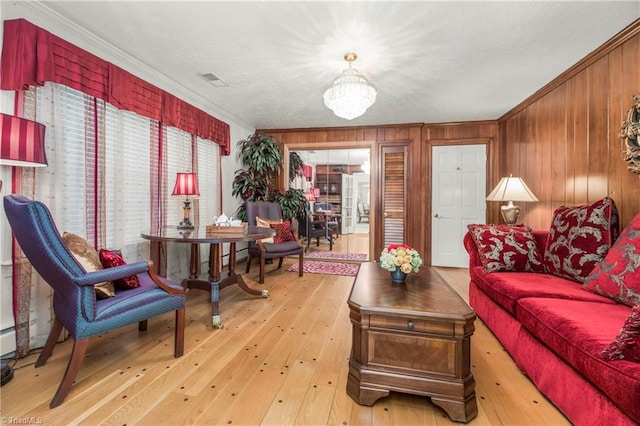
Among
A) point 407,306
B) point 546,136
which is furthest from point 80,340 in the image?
point 546,136

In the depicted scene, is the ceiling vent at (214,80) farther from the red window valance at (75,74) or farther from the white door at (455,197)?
the white door at (455,197)

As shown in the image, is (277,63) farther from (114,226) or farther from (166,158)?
(114,226)

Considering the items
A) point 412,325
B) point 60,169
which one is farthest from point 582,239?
point 60,169

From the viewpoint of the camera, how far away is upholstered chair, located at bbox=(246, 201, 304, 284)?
11.7ft

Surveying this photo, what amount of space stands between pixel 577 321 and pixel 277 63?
9.49ft

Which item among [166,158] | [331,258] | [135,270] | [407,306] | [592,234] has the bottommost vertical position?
[331,258]

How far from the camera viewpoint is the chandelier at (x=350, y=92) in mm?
2406

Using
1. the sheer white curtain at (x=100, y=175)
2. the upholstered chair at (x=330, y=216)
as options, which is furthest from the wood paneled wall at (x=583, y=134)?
the sheer white curtain at (x=100, y=175)

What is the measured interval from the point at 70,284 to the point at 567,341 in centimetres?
253

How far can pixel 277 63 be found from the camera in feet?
8.63

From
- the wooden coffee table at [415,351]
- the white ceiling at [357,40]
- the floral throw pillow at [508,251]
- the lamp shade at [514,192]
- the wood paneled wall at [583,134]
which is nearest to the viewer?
the wooden coffee table at [415,351]

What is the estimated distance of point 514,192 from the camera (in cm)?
306

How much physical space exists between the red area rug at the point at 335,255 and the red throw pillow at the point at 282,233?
3.85ft

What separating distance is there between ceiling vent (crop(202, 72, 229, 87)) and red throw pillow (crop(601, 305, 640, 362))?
3.50m
